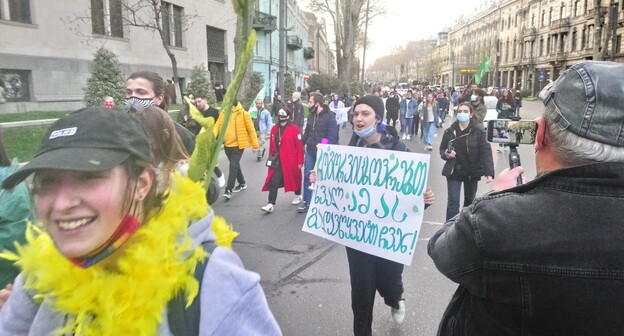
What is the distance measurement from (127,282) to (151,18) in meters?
24.4

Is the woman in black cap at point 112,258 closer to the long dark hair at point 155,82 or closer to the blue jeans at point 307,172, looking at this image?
the long dark hair at point 155,82

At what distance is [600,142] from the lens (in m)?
1.22

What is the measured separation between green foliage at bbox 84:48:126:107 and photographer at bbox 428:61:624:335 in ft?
47.3

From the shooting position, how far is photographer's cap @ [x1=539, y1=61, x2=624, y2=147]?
119cm

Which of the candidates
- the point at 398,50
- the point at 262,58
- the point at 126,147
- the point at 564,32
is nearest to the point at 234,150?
the point at 126,147

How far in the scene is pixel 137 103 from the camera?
Result: 11.8 feet

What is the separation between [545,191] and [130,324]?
1216mm

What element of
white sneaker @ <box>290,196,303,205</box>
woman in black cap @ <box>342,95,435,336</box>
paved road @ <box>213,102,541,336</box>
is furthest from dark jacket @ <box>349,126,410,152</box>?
white sneaker @ <box>290,196,303,205</box>

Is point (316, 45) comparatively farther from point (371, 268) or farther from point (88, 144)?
point (88, 144)

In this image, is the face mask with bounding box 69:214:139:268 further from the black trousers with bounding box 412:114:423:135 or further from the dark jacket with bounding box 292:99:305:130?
the black trousers with bounding box 412:114:423:135

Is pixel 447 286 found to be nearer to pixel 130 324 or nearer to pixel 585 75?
pixel 585 75

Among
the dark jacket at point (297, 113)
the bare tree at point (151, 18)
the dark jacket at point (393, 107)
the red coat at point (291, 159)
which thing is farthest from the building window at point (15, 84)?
the red coat at point (291, 159)

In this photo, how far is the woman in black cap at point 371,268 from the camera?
313 centimetres

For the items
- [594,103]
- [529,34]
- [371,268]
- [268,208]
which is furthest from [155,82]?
[529,34]
